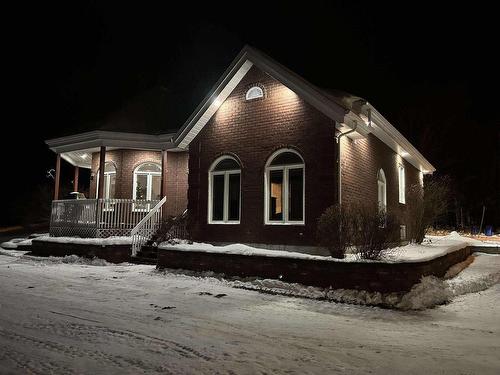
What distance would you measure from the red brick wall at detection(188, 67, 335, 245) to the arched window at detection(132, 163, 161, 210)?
4.24m

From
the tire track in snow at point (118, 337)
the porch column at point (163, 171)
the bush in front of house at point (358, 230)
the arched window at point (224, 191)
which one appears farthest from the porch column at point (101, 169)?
the tire track in snow at point (118, 337)

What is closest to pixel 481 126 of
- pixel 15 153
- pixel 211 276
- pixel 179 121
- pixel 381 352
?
pixel 179 121

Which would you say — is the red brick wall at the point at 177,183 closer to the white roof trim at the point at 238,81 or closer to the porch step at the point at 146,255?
the white roof trim at the point at 238,81

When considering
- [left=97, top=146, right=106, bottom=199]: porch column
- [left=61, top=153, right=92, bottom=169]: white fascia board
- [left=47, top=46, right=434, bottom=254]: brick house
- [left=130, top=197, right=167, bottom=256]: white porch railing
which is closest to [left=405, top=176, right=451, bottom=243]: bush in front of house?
[left=47, top=46, right=434, bottom=254]: brick house

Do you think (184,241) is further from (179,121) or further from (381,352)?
(381,352)

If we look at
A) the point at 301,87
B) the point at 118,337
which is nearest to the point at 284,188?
the point at 301,87

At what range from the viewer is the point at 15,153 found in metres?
49.7

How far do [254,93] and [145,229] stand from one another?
5.79 metres

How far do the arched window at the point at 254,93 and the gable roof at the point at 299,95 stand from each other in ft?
1.83

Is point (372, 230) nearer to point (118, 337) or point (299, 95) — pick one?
point (299, 95)

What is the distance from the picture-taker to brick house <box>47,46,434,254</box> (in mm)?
11586

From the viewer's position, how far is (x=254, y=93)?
13023 millimetres

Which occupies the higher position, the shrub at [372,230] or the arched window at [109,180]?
the arched window at [109,180]

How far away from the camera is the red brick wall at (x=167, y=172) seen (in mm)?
17750
